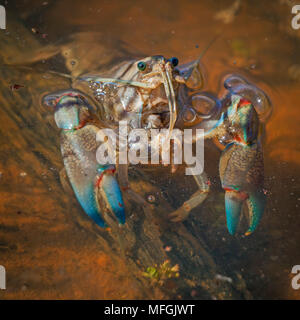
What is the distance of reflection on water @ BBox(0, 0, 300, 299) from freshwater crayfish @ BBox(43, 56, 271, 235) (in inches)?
6.7

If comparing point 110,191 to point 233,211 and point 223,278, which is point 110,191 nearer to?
point 233,211

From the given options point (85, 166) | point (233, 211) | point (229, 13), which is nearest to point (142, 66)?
point (85, 166)

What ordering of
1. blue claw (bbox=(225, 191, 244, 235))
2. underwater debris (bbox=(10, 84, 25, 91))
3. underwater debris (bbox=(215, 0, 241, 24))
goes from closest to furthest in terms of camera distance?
blue claw (bbox=(225, 191, 244, 235))
underwater debris (bbox=(10, 84, 25, 91))
underwater debris (bbox=(215, 0, 241, 24))

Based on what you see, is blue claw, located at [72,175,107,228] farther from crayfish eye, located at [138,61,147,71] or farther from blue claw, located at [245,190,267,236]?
blue claw, located at [245,190,267,236]

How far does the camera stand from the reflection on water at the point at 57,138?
2.28 m

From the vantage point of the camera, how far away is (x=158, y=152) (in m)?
2.48

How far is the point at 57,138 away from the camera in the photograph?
2555 mm

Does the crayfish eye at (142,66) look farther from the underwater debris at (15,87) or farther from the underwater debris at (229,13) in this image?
the underwater debris at (229,13)

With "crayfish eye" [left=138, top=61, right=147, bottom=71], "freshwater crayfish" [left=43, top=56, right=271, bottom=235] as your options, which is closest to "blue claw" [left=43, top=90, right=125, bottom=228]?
"freshwater crayfish" [left=43, top=56, right=271, bottom=235]

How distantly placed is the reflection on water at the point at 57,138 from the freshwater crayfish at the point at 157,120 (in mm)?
171

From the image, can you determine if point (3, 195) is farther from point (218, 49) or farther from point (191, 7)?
point (191, 7)

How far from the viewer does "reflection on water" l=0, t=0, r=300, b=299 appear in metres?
2.28

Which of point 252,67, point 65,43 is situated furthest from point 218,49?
point 65,43

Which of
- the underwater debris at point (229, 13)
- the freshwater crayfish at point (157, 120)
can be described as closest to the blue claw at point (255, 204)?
the freshwater crayfish at point (157, 120)
